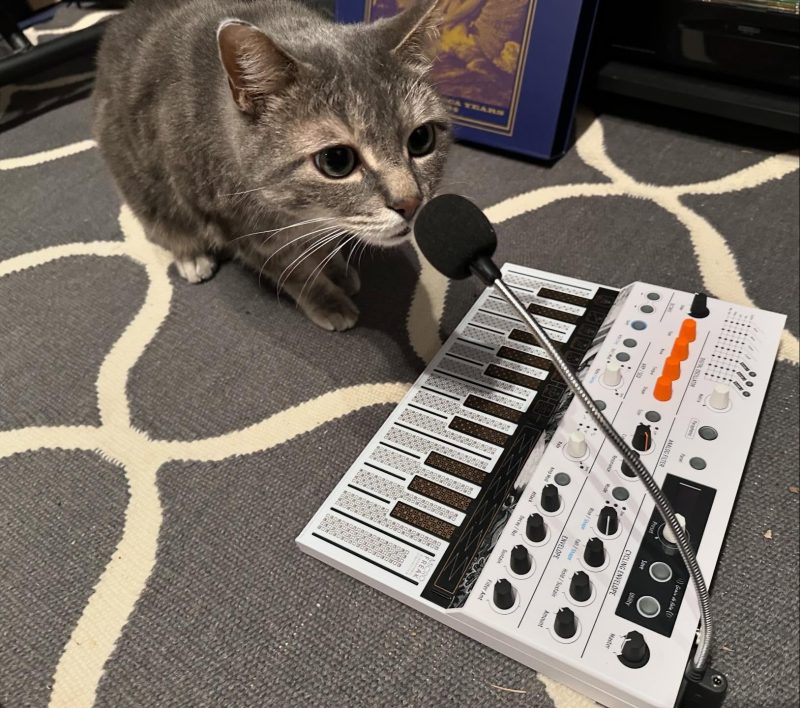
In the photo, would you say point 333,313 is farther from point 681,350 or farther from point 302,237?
point 681,350

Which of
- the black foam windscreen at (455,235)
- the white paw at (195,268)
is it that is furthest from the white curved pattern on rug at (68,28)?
the black foam windscreen at (455,235)

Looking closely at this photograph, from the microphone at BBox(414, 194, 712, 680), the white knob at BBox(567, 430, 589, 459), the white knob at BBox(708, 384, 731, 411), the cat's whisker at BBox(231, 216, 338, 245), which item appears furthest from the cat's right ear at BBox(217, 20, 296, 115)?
the white knob at BBox(708, 384, 731, 411)

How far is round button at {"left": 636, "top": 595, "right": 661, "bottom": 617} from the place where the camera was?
0.56 m

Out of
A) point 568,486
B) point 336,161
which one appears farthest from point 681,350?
point 336,161

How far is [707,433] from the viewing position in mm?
693

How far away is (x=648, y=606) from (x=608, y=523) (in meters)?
0.08

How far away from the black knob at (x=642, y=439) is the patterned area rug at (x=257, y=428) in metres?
0.15

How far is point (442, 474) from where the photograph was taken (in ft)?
2.36

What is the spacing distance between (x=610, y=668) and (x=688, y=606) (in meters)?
0.10

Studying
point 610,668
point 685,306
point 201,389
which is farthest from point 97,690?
point 685,306

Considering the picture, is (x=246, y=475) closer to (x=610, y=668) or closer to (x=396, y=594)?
(x=396, y=594)

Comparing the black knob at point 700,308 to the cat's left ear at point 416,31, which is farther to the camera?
the black knob at point 700,308

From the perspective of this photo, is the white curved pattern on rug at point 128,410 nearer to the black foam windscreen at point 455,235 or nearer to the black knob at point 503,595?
the black knob at point 503,595

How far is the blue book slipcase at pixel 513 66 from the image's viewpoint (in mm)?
1131
